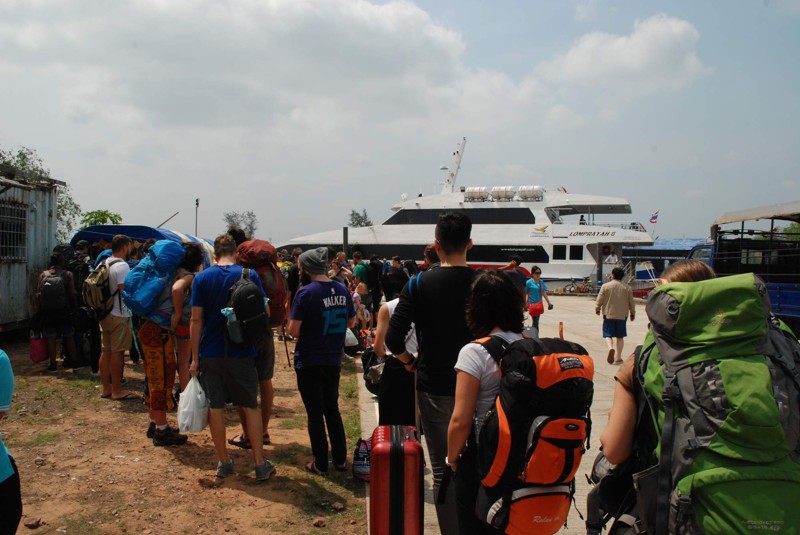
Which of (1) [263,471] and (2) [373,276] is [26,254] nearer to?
(2) [373,276]

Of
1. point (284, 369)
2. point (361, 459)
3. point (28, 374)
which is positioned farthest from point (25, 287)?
point (361, 459)

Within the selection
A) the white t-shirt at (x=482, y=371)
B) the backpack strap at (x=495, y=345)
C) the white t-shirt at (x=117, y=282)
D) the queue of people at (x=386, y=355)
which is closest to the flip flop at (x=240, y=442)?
the queue of people at (x=386, y=355)

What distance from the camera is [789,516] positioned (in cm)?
161

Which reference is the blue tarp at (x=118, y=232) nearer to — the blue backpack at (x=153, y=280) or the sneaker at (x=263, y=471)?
the blue backpack at (x=153, y=280)

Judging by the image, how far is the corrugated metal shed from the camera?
9008 millimetres

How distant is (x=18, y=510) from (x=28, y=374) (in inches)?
A: 244

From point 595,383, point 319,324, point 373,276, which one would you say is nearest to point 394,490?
point 319,324

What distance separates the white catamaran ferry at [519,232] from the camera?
29547 mm

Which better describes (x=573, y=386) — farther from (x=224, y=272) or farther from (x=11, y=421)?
(x=11, y=421)

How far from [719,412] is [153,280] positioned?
4.57 metres

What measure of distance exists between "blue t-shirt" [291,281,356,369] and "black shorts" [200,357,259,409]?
391 mm

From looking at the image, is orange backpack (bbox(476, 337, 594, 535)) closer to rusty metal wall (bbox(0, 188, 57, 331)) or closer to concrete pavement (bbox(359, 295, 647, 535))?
concrete pavement (bbox(359, 295, 647, 535))

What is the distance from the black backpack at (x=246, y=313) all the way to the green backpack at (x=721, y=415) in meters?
2.91

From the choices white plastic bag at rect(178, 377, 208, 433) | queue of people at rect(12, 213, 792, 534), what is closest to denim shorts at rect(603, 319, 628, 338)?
queue of people at rect(12, 213, 792, 534)
